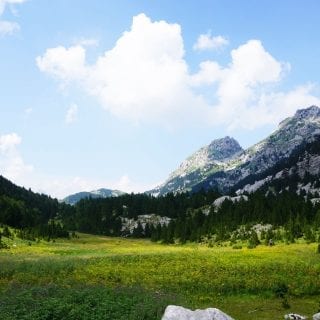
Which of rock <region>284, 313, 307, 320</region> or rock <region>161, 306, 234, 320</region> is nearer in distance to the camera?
rock <region>161, 306, 234, 320</region>

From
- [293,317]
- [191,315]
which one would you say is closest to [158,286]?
[293,317]

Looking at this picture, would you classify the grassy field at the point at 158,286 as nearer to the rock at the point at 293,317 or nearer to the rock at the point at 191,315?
the rock at the point at 293,317

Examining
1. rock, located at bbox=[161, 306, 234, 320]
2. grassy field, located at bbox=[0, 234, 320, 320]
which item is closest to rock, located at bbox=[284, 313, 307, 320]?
grassy field, located at bbox=[0, 234, 320, 320]

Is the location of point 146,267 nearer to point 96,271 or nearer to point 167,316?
point 96,271

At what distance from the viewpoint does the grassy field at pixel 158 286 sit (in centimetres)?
2861

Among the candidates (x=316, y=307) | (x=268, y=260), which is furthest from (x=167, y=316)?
(x=268, y=260)

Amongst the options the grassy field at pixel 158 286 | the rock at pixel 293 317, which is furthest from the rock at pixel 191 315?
the rock at pixel 293 317

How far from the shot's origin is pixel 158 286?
40.1 meters

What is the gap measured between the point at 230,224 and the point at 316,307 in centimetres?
7864

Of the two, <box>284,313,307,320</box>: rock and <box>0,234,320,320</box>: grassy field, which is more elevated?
<box>0,234,320,320</box>: grassy field

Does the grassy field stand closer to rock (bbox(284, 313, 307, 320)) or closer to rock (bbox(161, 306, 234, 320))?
rock (bbox(284, 313, 307, 320))

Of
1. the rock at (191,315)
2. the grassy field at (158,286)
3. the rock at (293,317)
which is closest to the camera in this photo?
the rock at (191,315)

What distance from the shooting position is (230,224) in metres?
114

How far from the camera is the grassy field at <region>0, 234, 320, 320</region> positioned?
2861 centimetres
